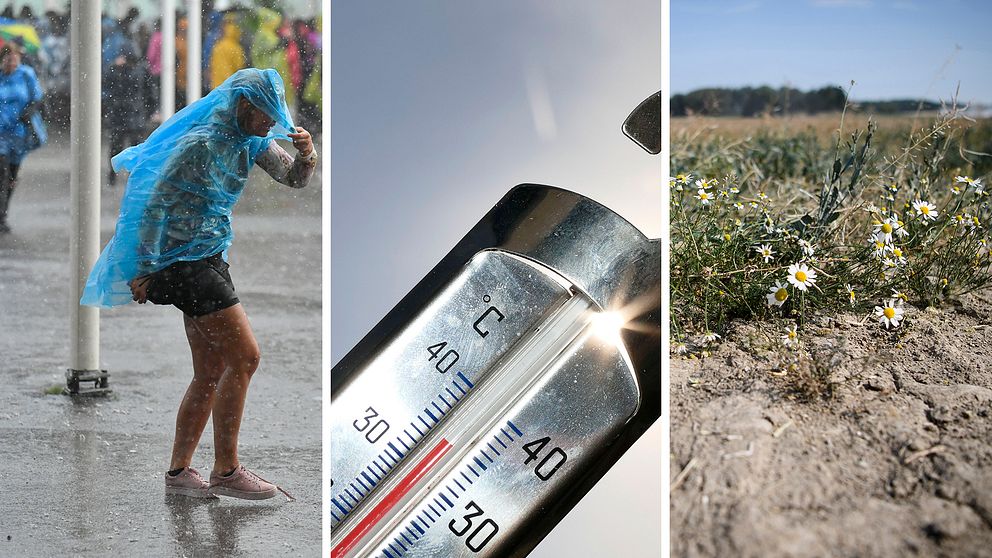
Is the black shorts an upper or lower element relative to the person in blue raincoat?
lower

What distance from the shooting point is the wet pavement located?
7.97 feet

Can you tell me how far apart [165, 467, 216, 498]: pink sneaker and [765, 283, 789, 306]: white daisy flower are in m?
1.58

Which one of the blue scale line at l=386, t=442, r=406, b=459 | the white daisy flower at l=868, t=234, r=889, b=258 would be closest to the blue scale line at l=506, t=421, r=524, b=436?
the blue scale line at l=386, t=442, r=406, b=459

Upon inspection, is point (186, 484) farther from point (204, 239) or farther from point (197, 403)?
point (204, 239)

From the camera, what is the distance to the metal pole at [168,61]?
243 centimetres

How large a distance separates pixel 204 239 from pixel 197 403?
0.45 m

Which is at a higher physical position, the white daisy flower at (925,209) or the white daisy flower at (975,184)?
the white daisy flower at (975,184)

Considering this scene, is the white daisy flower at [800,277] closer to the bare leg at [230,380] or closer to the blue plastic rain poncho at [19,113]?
the bare leg at [230,380]

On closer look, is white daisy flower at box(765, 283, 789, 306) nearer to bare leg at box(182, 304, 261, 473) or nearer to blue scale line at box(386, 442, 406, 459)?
blue scale line at box(386, 442, 406, 459)

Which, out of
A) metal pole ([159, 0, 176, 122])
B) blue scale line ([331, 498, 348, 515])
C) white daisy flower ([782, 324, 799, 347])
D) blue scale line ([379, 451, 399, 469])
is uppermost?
metal pole ([159, 0, 176, 122])

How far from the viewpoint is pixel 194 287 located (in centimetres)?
240

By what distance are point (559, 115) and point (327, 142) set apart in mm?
611

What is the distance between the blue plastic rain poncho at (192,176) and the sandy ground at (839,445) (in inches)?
48.8

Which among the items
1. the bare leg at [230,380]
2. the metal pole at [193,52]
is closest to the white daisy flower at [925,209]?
the bare leg at [230,380]
